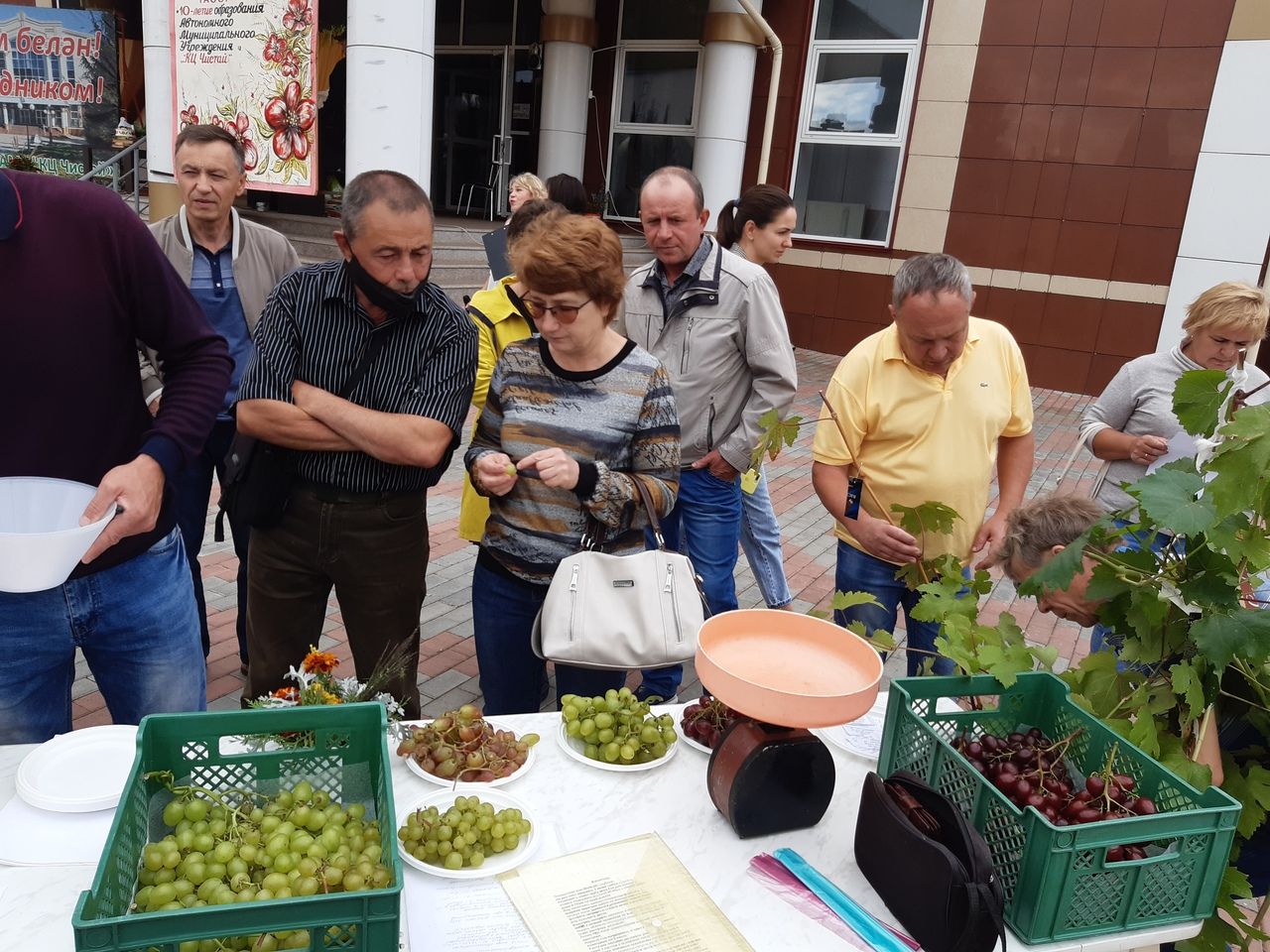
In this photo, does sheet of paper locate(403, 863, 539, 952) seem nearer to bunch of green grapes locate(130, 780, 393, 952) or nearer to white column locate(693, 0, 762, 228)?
bunch of green grapes locate(130, 780, 393, 952)

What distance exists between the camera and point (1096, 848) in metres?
1.27

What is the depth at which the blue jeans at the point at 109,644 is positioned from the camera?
1793 millimetres

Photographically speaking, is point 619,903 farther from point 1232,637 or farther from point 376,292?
point 376,292

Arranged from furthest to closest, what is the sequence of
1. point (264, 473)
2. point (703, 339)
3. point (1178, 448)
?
1. point (703, 339)
2. point (1178, 448)
3. point (264, 473)

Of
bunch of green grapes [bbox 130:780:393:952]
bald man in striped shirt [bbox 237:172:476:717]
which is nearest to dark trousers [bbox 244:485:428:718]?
bald man in striped shirt [bbox 237:172:476:717]

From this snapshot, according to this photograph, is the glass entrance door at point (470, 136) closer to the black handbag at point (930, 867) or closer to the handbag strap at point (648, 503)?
the handbag strap at point (648, 503)

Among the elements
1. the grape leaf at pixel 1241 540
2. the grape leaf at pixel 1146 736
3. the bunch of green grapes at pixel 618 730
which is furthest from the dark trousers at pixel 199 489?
the grape leaf at pixel 1241 540

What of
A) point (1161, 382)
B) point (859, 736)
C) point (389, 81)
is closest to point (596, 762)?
point (859, 736)

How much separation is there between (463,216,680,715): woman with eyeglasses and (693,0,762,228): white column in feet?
27.6

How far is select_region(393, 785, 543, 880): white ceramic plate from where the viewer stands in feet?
4.44

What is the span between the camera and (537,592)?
2.38 meters

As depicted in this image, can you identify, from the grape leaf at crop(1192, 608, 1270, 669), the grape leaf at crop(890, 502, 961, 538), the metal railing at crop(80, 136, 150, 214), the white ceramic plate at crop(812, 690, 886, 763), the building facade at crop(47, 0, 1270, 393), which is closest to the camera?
the grape leaf at crop(1192, 608, 1270, 669)

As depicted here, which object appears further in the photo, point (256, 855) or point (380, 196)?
point (380, 196)

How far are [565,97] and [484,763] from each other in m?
11.0
